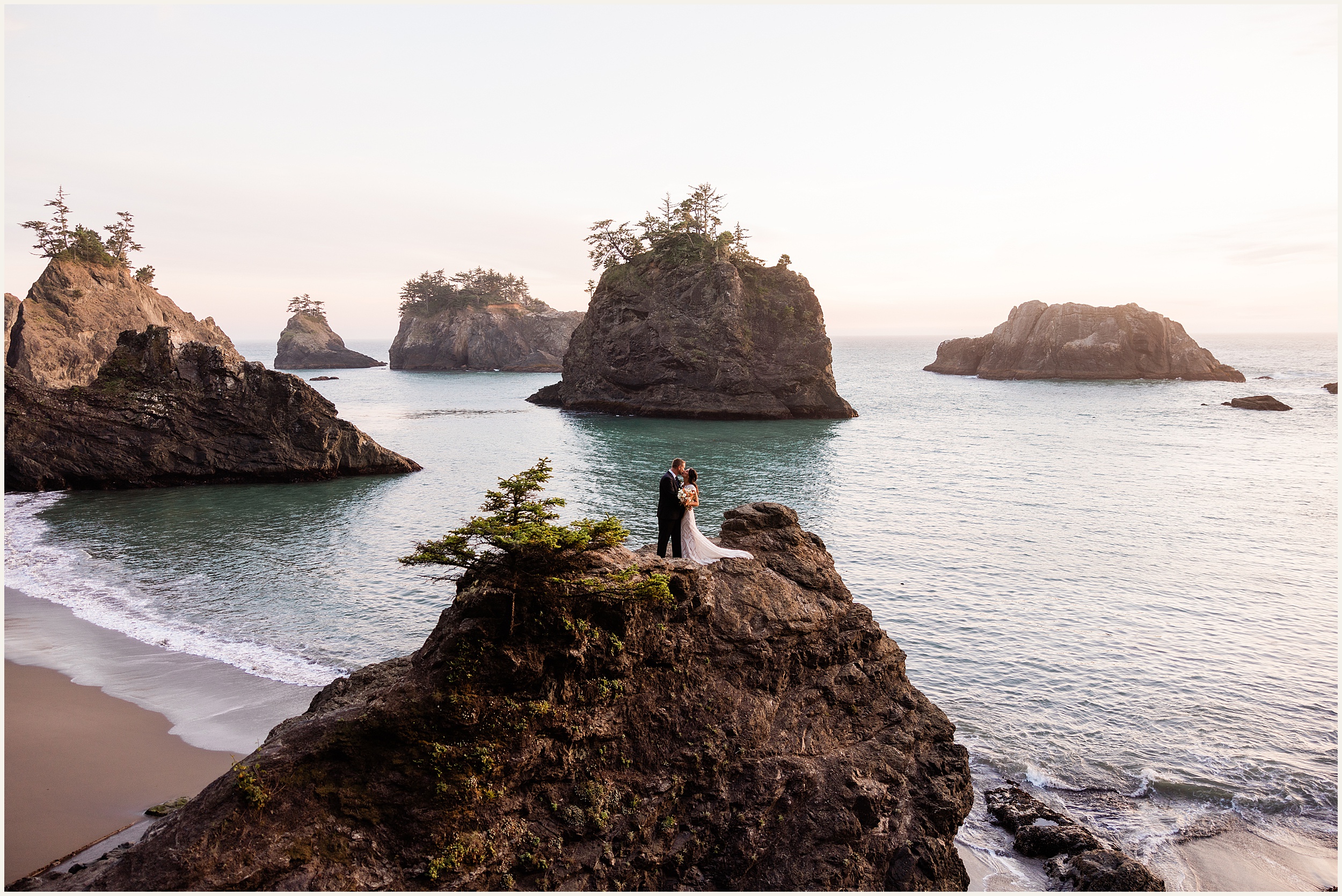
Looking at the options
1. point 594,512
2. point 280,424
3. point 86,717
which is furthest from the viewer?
point 280,424

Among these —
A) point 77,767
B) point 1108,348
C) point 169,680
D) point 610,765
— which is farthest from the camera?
point 1108,348

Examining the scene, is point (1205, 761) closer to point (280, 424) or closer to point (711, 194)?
point (280, 424)

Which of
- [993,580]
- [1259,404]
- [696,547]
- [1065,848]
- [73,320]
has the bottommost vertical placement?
[1065,848]

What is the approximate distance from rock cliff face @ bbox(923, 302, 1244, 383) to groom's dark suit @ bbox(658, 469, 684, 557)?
11249 centimetres

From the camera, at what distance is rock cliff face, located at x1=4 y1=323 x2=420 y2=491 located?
3441 cm

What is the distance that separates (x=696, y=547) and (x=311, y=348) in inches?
5968

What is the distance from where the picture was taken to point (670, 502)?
11.7m

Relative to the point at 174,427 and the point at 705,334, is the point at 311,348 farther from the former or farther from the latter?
the point at 174,427

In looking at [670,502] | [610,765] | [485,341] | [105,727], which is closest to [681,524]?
[670,502]

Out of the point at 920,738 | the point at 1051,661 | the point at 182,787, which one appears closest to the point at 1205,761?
the point at 1051,661

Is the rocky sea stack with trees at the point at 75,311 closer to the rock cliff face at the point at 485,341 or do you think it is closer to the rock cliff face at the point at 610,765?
the rock cliff face at the point at 610,765

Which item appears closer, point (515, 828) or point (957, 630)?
point (515, 828)

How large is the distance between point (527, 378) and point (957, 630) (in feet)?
350

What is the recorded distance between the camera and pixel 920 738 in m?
10.8
